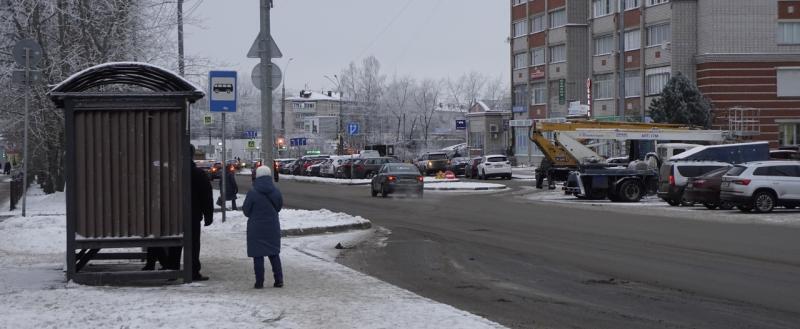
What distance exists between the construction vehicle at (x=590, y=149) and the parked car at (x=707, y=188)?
17.4ft

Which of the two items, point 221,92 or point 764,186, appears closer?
point 221,92

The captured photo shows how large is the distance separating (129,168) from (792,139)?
58384 millimetres

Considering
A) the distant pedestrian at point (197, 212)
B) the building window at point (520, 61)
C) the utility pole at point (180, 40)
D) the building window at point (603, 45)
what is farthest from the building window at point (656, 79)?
the distant pedestrian at point (197, 212)

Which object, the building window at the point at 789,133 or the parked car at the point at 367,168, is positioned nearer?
the parked car at the point at 367,168

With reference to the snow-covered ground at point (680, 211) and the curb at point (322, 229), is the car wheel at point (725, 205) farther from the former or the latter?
the curb at point (322, 229)

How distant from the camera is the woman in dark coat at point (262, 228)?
11.1m

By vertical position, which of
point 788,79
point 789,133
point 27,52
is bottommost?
point 789,133

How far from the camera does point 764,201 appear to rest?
26.5 meters

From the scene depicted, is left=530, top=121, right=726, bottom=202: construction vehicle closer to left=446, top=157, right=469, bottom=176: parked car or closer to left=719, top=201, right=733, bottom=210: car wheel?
left=719, top=201, right=733, bottom=210: car wheel

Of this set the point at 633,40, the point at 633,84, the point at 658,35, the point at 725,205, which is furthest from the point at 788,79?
the point at 725,205

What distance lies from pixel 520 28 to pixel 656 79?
20574 millimetres

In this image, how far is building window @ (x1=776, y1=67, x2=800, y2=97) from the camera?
61.2m

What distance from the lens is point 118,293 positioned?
10.4m

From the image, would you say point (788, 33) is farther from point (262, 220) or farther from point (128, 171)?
point (128, 171)
